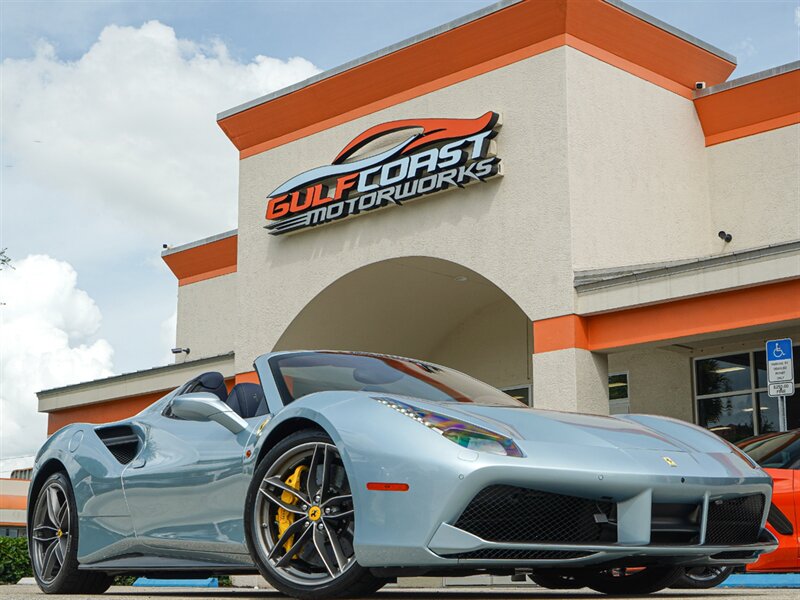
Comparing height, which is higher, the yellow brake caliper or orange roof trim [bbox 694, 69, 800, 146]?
orange roof trim [bbox 694, 69, 800, 146]

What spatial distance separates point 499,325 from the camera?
21828mm

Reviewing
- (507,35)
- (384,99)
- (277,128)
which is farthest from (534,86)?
(277,128)

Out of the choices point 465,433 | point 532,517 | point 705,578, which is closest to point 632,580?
point 705,578

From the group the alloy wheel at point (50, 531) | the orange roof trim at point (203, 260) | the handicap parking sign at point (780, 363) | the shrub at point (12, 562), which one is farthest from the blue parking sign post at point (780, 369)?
the orange roof trim at point (203, 260)

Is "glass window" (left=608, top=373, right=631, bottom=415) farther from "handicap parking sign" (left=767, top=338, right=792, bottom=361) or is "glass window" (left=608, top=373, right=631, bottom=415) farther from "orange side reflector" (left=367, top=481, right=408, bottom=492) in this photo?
"orange side reflector" (left=367, top=481, right=408, bottom=492)

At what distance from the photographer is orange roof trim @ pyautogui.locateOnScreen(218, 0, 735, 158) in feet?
54.1

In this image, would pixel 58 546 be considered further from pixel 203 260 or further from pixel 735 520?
pixel 203 260

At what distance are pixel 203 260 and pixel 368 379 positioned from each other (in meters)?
20.6

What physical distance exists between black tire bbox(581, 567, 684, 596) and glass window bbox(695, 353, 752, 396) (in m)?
12.5

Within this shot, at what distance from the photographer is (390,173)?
1834 centimetres

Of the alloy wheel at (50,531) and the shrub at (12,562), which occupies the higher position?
the alloy wheel at (50,531)

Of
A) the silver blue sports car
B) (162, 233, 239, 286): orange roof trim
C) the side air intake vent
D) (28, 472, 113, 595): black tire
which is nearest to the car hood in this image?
the silver blue sports car

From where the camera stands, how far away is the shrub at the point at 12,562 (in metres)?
14.0

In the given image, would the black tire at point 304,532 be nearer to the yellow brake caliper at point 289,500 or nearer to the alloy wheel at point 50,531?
the yellow brake caliper at point 289,500
